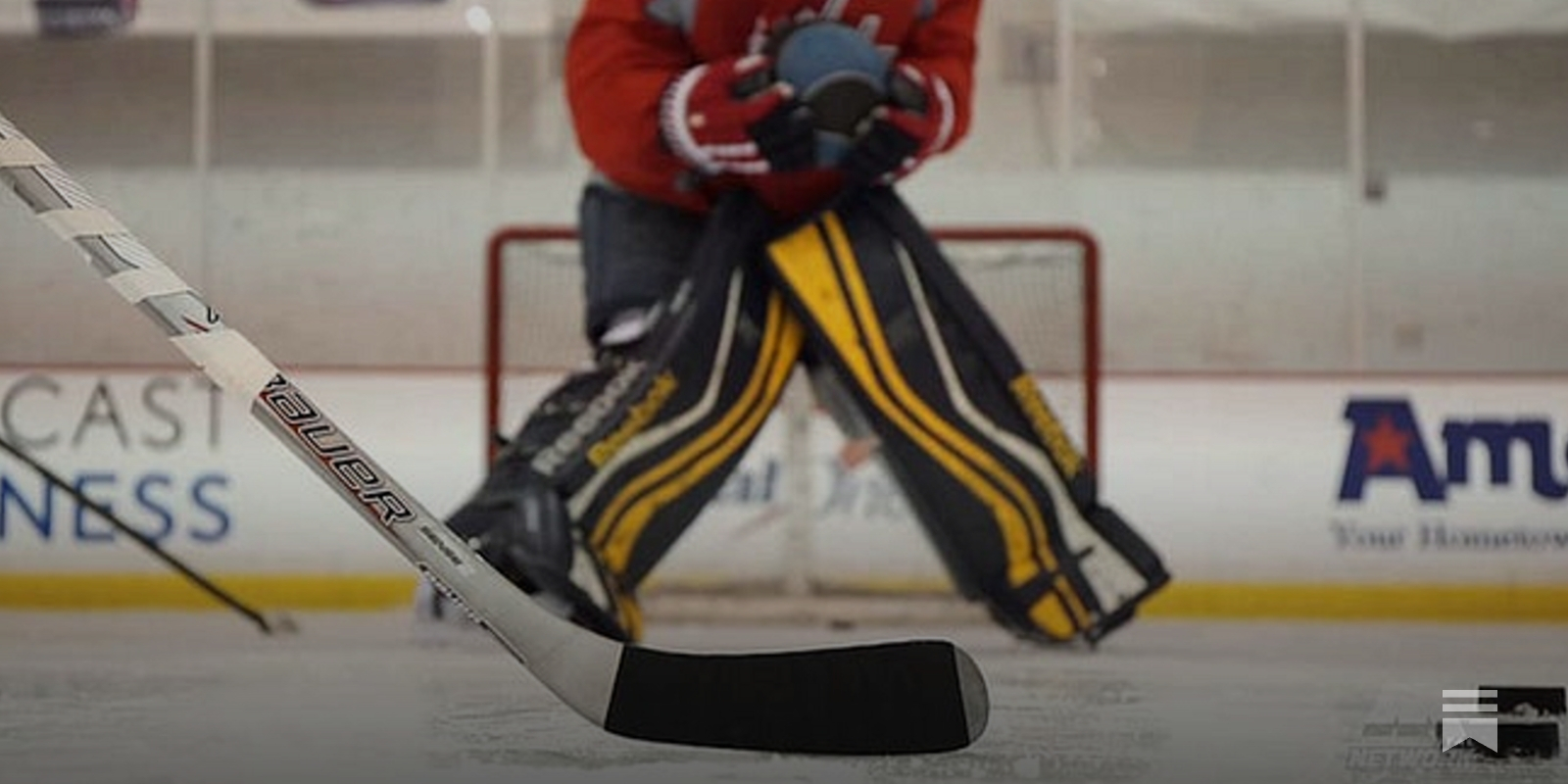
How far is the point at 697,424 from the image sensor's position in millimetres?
2740

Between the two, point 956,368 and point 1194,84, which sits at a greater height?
point 1194,84

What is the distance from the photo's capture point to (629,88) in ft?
9.31

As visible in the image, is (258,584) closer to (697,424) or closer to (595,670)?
(697,424)

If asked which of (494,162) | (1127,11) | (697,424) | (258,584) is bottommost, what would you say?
(258,584)

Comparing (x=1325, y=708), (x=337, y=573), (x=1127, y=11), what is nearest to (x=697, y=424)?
(x=1325, y=708)

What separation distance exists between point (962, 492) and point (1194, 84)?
1.63 m

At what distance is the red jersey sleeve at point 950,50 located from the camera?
2930 millimetres

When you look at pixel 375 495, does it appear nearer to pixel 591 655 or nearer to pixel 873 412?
pixel 591 655

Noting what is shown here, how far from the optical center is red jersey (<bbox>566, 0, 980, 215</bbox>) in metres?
2.85

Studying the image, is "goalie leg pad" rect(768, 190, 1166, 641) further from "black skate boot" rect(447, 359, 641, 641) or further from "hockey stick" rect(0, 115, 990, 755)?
"hockey stick" rect(0, 115, 990, 755)

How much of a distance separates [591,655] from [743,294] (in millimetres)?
1314

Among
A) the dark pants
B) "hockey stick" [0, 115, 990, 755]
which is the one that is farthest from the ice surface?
the dark pants
